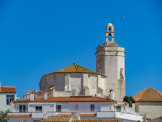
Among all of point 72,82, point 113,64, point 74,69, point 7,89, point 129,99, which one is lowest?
point 129,99

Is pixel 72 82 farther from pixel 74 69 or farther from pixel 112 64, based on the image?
pixel 112 64

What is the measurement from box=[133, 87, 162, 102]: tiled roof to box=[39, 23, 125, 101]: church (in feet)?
11.9

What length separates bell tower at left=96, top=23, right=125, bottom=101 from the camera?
121438mm

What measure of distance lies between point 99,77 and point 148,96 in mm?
9399

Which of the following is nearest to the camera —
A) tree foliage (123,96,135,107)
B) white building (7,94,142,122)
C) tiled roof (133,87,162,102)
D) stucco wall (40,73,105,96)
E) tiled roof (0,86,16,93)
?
white building (7,94,142,122)

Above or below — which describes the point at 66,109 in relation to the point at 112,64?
below

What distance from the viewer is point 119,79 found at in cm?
12269

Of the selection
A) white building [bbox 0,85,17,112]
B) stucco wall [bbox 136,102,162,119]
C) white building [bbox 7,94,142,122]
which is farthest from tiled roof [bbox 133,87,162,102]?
white building [bbox 7,94,142,122]

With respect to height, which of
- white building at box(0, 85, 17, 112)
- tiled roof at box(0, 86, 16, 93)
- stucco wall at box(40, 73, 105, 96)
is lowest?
white building at box(0, 85, 17, 112)

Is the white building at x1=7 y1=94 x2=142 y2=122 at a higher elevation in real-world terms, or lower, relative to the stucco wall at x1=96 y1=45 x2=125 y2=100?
lower

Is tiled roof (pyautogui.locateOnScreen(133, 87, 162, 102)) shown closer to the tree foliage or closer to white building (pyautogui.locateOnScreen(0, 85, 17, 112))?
the tree foliage

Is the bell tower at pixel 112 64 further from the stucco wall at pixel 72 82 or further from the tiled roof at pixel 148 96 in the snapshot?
the stucco wall at pixel 72 82

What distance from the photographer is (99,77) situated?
11119 centimetres

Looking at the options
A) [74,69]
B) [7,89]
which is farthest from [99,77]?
[7,89]
